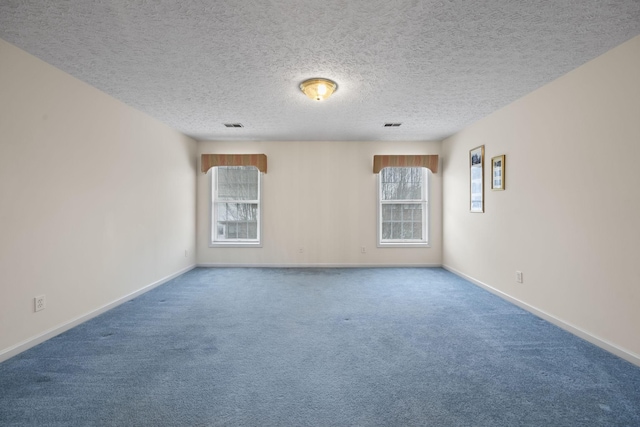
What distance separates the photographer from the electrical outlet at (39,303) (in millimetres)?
2355

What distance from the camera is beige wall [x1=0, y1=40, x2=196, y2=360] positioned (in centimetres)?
219

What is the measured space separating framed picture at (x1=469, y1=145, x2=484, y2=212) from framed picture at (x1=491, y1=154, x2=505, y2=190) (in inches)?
8.7

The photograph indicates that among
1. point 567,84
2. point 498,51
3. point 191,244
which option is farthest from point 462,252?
point 191,244

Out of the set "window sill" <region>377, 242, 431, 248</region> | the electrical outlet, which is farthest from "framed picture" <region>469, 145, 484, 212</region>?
the electrical outlet

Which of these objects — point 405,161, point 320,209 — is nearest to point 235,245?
point 320,209

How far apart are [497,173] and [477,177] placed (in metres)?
0.46

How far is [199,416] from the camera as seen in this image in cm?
156

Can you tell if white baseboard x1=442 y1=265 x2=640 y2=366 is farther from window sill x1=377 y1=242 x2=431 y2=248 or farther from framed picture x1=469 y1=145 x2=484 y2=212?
window sill x1=377 y1=242 x2=431 y2=248

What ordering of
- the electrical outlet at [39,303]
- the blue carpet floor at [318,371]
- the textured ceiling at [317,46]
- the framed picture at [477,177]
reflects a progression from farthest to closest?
the framed picture at [477,177], the electrical outlet at [39,303], the textured ceiling at [317,46], the blue carpet floor at [318,371]

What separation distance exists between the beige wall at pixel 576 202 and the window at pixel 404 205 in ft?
5.31

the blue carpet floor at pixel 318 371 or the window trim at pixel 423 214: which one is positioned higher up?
the window trim at pixel 423 214

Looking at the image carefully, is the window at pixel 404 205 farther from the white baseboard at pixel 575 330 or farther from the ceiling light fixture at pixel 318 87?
the ceiling light fixture at pixel 318 87

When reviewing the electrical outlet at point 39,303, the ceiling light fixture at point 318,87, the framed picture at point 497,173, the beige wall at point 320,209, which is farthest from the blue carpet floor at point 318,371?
the ceiling light fixture at point 318,87

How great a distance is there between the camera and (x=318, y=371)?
1985mm
